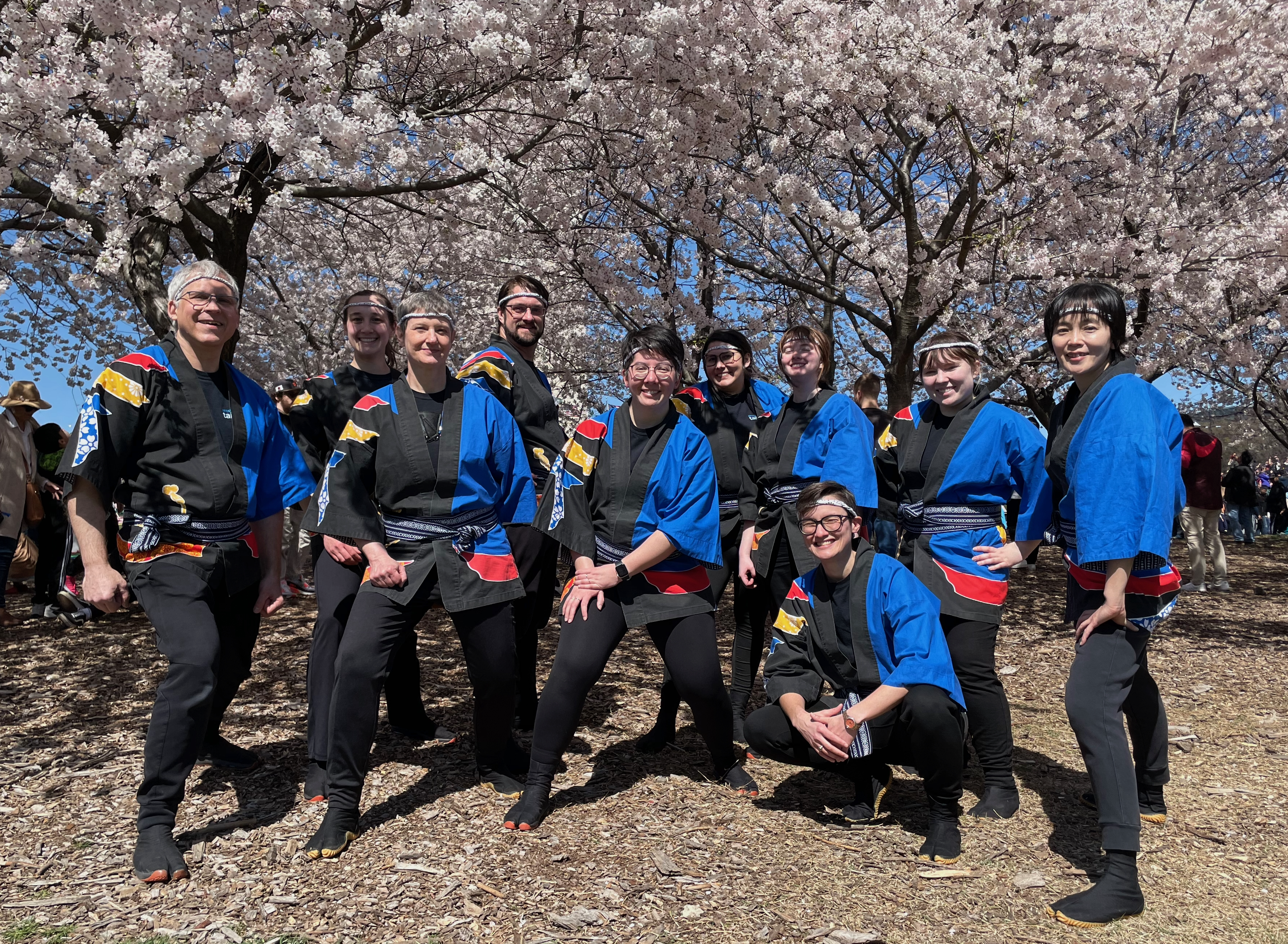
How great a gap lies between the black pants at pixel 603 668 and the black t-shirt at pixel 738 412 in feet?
3.59

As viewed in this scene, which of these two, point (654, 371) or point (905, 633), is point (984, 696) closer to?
point (905, 633)

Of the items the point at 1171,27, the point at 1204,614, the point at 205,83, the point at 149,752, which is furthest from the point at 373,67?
the point at 1204,614

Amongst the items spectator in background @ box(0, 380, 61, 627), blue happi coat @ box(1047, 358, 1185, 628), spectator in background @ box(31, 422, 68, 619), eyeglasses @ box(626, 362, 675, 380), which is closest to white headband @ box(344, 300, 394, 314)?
eyeglasses @ box(626, 362, 675, 380)

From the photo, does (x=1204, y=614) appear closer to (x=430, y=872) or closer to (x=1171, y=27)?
(x=1171, y=27)

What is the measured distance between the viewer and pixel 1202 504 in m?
9.05

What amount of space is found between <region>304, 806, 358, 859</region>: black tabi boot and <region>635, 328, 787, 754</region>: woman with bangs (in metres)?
1.47

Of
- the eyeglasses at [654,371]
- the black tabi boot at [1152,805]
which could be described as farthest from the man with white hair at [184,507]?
the black tabi boot at [1152,805]

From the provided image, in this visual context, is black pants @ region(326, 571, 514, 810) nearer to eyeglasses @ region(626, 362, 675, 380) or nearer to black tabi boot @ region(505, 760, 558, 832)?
black tabi boot @ region(505, 760, 558, 832)

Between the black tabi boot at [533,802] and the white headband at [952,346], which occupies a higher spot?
the white headband at [952,346]

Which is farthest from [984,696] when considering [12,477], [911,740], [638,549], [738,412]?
[12,477]

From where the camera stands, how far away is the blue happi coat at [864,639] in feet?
10.1

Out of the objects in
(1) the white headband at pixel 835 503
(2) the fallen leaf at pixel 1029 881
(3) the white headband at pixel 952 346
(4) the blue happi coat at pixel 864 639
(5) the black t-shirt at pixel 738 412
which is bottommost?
(2) the fallen leaf at pixel 1029 881

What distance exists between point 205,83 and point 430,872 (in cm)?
416

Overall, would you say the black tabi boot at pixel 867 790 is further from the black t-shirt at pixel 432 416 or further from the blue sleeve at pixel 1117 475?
the black t-shirt at pixel 432 416
